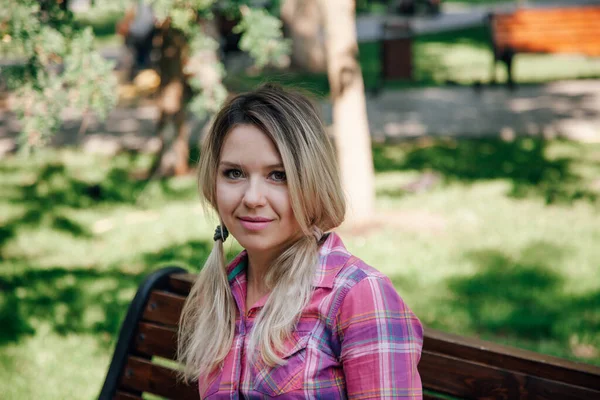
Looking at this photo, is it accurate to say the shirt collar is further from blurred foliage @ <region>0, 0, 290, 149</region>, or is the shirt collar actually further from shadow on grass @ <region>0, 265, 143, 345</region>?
shadow on grass @ <region>0, 265, 143, 345</region>

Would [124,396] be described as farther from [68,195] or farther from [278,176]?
[68,195]

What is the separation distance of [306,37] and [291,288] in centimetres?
1316

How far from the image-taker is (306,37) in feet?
48.0

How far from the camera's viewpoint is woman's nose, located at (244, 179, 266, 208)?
1.87 m

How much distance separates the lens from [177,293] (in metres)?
2.73

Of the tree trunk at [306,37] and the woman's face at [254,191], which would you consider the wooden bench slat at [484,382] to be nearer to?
the woman's face at [254,191]

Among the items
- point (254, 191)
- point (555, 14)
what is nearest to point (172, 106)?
point (254, 191)

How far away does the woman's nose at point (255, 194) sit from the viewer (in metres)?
1.87

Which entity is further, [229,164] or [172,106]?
[172,106]

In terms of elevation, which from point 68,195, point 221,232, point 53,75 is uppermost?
point 53,75

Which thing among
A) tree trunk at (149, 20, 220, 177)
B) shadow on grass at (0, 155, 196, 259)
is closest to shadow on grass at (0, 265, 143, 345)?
shadow on grass at (0, 155, 196, 259)

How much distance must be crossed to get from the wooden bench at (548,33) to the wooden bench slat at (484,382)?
387 inches

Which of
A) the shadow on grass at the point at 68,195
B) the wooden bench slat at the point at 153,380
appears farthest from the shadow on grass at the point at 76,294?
the wooden bench slat at the point at 153,380

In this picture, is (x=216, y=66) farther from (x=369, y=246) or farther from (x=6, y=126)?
(x=6, y=126)
